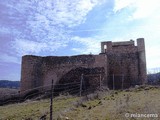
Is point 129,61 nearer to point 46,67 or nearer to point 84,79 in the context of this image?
point 84,79

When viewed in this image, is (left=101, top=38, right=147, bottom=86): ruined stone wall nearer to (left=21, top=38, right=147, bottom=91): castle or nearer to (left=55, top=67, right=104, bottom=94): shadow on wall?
(left=21, top=38, right=147, bottom=91): castle

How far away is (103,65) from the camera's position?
24312 millimetres

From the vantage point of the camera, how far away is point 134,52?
84.6 ft

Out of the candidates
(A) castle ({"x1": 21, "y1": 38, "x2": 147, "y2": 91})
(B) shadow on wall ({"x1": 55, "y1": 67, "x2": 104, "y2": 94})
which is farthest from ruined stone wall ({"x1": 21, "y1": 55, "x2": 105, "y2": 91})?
(B) shadow on wall ({"x1": 55, "y1": 67, "x2": 104, "y2": 94})

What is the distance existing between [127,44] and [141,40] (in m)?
1.65

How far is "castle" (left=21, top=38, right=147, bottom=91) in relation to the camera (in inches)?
985

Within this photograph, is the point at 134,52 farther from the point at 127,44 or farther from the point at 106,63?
the point at 106,63

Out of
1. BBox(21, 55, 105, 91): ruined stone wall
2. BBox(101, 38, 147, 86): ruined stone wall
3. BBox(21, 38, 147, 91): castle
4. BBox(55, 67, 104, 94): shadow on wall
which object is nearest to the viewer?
BBox(55, 67, 104, 94): shadow on wall

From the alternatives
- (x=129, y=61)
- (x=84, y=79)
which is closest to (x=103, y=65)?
(x=129, y=61)

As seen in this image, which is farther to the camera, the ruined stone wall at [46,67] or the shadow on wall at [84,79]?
the ruined stone wall at [46,67]

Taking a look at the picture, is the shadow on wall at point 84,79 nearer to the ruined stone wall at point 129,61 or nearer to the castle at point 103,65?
the castle at point 103,65

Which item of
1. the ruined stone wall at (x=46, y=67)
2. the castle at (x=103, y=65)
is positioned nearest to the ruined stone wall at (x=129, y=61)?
the castle at (x=103, y=65)

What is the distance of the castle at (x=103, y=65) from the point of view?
82.1 feet

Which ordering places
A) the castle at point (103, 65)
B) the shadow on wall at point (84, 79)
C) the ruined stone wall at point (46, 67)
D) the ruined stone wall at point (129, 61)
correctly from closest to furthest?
the shadow on wall at point (84, 79) < the castle at point (103, 65) < the ruined stone wall at point (129, 61) < the ruined stone wall at point (46, 67)
